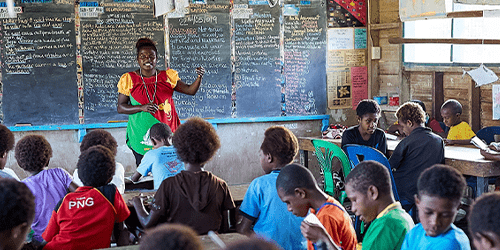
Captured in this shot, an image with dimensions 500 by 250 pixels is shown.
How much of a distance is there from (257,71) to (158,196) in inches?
154

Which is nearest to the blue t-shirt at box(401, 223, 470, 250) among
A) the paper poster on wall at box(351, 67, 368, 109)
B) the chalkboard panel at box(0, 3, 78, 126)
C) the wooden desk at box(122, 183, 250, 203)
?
the wooden desk at box(122, 183, 250, 203)

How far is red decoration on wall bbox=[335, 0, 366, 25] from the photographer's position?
6.47 metres

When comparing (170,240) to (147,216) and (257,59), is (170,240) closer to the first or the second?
(147,216)

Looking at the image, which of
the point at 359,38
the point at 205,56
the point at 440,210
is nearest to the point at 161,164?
the point at 440,210

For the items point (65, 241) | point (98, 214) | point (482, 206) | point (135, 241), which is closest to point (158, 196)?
point (98, 214)

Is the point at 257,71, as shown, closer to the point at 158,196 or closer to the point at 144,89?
the point at 144,89

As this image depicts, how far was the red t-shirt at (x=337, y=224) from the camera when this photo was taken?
2.06m

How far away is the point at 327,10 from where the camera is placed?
6414mm

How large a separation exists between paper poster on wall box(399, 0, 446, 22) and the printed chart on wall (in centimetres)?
172

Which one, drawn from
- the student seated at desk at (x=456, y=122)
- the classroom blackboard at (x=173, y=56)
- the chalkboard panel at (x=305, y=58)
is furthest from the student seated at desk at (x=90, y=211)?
the chalkboard panel at (x=305, y=58)

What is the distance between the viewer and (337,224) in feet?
6.79

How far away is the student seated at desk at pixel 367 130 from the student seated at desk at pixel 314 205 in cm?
199

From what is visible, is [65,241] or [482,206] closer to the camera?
[482,206]

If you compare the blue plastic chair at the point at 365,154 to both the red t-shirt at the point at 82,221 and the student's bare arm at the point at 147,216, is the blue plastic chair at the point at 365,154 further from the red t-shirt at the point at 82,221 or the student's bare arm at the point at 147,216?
the red t-shirt at the point at 82,221
